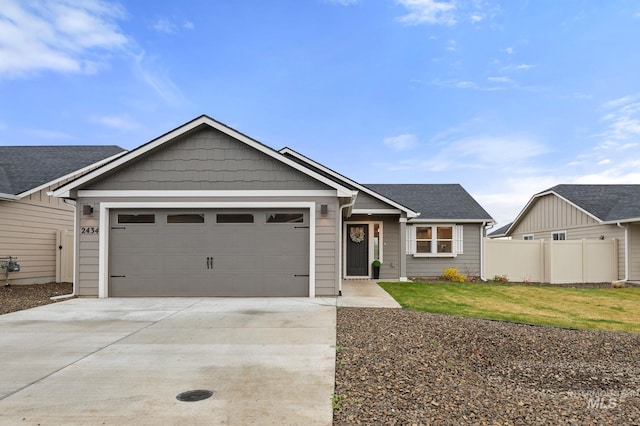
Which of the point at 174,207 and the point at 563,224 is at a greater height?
the point at 174,207

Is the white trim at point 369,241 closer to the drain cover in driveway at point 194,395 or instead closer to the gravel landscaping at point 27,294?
the gravel landscaping at point 27,294

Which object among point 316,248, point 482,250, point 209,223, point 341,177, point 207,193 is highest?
point 341,177

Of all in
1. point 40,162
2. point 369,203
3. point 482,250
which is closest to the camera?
point 369,203

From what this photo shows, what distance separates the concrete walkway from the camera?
941 cm

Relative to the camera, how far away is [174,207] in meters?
10.6

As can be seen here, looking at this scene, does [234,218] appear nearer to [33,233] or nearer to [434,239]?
[33,233]

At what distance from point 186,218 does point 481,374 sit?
8.17 meters

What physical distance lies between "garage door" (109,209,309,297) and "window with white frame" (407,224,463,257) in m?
7.84

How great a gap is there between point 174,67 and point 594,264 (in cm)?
1930

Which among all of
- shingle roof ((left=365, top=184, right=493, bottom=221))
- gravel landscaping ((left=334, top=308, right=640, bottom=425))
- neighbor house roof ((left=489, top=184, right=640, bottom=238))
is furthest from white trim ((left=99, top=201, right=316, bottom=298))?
neighbor house roof ((left=489, top=184, right=640, bottom=238))

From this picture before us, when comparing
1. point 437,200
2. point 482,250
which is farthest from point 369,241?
point 482,250

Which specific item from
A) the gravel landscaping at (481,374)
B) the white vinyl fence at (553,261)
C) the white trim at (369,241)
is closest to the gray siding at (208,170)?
the gravel landscaping at (481,374)

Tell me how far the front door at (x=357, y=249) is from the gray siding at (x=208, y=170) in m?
6.22

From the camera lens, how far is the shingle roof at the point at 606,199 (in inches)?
661
